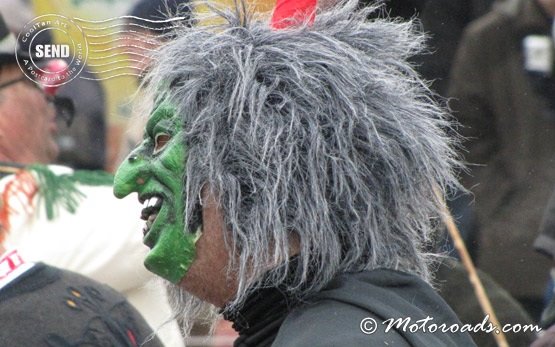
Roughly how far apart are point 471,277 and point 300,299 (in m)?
Result: 1.35

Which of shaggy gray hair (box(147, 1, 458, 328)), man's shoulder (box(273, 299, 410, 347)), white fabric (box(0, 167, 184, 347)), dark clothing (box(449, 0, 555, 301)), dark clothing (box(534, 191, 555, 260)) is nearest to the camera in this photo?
man's shoulder (box(273, 299, 410, 347))

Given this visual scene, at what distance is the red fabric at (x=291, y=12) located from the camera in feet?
6.35

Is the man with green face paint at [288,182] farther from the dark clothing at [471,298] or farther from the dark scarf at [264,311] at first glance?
the dark clothing at [471,298]

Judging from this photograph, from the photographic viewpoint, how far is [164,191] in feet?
6.05

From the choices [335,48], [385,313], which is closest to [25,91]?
[335,48]

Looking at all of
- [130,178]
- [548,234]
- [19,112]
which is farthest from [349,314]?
[19,112]

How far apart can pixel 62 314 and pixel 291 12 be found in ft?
2.17

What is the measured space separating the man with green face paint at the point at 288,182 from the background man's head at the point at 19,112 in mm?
1302

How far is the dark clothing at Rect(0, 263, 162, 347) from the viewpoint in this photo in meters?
2.00

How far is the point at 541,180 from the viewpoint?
3.05 m

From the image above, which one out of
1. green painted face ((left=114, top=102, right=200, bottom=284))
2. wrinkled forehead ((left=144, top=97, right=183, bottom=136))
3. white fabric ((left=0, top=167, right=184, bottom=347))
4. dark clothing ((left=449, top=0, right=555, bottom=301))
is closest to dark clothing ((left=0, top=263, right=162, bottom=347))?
green painted face ((left=114, top=102, right=200, bottom=284))

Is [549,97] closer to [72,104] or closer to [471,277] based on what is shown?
[471,277]

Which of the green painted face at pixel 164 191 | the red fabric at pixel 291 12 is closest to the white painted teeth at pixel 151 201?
the green painted face at pixel 164 191

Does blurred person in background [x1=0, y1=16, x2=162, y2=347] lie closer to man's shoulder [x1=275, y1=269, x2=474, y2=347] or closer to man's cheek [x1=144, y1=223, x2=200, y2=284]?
man's cheek [x1=144, y1=223, x2=200, y2=284]
